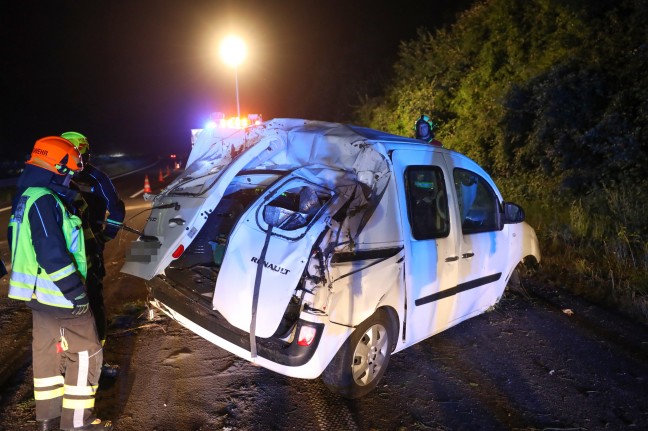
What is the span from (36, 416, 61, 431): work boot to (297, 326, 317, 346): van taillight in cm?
164

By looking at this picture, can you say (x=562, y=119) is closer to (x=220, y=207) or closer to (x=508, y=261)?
(x=508, y=261)

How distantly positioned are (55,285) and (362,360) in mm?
2011

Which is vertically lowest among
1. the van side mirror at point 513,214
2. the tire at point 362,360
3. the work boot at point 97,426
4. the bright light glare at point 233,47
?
the work boot at point 97,426

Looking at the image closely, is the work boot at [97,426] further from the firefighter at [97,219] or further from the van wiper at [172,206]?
the van wiper at [172,206]

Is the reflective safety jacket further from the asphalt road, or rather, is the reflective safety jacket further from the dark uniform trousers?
the asphalt road

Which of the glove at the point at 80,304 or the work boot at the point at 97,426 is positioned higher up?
the glove at the point at 80,304

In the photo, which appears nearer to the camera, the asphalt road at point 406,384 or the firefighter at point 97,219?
the asphalt road at point 406,384

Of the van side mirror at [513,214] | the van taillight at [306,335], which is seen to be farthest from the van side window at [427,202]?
the van taillight at [306,335]

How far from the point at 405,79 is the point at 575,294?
11.5 m

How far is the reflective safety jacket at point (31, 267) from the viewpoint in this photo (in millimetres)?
2605

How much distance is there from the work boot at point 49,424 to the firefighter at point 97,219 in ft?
1.88

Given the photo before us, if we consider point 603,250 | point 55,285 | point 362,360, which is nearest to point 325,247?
point 362,360

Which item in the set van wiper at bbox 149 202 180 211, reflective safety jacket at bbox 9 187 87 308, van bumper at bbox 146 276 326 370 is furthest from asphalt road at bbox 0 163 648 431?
van wiper at bbox 149 202 180 211

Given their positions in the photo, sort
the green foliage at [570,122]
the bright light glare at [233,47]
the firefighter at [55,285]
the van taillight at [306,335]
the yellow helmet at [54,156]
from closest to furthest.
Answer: the firefighter at [55,285] < the yellow helmet at [54,156] < the van taillight at [306,335] < the green foliage at [570,122] < the bright light glare at [233,47]
